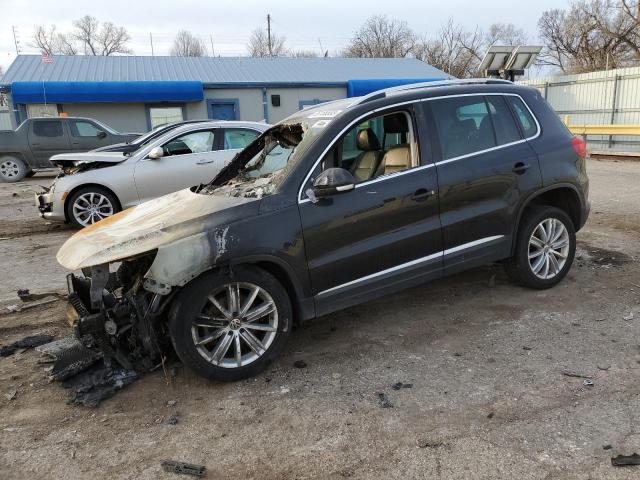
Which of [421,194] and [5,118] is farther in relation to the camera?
[5,118]

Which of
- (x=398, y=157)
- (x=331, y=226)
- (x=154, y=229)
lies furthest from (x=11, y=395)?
(x=398, y=157)

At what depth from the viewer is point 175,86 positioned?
22.0m

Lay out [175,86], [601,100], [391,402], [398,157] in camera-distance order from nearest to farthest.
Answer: [391,402], [398,157], [601,100], [175,86]

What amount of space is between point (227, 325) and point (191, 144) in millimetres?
5789

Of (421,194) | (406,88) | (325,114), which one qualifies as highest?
(406,88)

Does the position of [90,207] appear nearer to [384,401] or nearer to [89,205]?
[89,205]

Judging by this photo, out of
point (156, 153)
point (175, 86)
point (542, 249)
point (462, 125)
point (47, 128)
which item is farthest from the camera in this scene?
point (175, 86)

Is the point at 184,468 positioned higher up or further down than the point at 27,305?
further down

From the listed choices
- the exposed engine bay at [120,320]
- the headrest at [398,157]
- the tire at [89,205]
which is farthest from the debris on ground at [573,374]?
the tire at [89,205]

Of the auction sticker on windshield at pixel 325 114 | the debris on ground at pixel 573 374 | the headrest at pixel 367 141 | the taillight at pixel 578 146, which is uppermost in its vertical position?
the auction sticker on windshield at pixel 325 114

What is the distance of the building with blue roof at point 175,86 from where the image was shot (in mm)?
21016

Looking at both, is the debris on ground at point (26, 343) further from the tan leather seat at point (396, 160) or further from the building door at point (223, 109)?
the building door at point (223, 109)

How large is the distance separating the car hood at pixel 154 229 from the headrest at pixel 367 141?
1.24 metres

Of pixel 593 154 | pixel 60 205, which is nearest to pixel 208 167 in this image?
pixel 60 205
